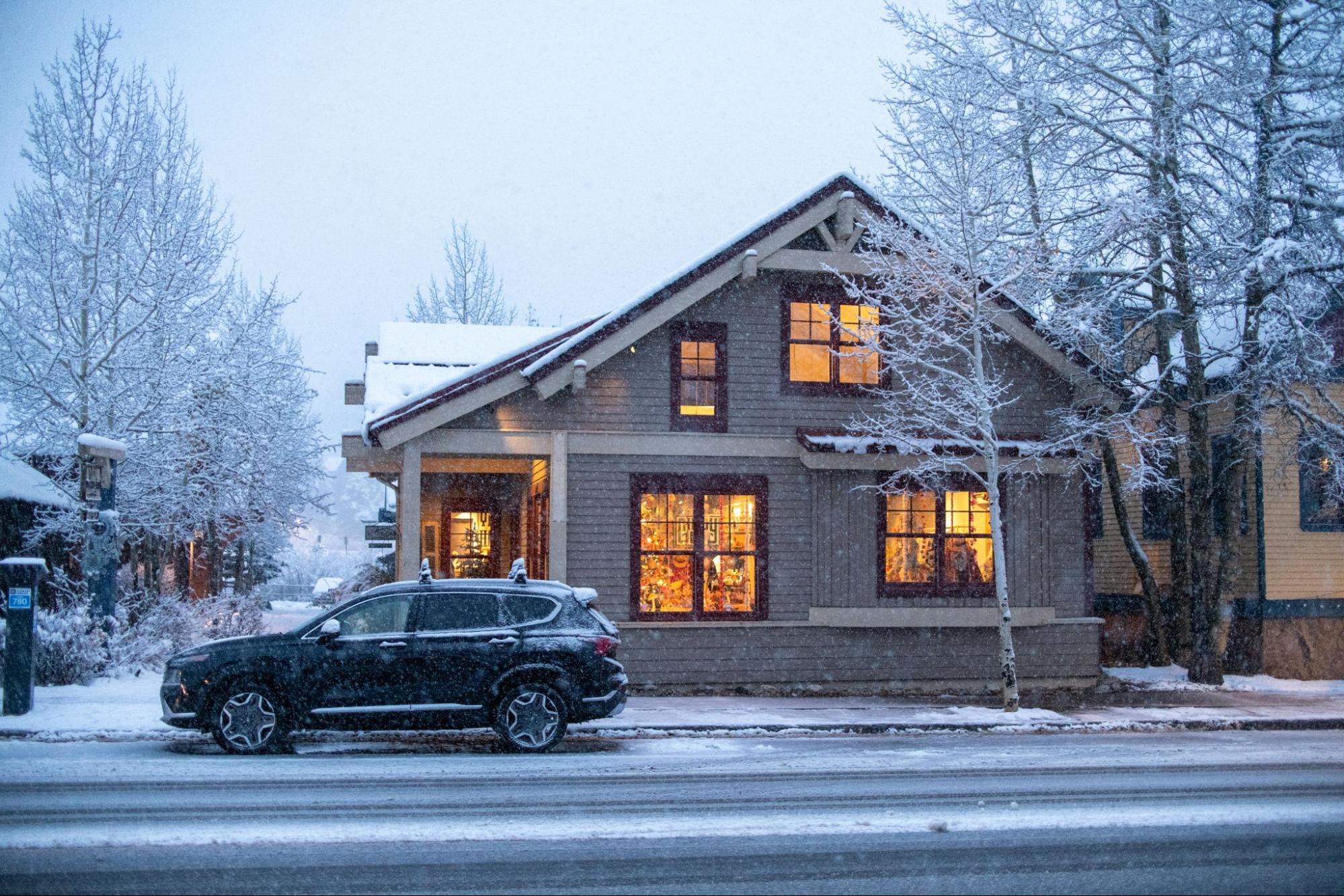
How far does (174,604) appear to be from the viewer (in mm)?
18484

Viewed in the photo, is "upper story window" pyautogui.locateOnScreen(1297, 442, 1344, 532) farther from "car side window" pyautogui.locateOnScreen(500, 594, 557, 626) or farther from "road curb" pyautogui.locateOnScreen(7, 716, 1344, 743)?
"car side window" pyautogui.locateOnScreen(500, 594, 557, 626)

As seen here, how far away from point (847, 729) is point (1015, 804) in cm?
498

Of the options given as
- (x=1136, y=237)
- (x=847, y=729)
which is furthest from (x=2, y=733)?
(x=1136, y=237)

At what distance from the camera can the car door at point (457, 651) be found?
1212 centimetres

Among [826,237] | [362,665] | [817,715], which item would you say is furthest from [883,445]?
[362,665]

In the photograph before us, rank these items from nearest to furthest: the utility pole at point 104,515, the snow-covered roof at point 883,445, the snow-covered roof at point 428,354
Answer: the utility pole at point 104,515 → the snow-covered roof at point 883,445 → the snow-covered roof at point 428,354

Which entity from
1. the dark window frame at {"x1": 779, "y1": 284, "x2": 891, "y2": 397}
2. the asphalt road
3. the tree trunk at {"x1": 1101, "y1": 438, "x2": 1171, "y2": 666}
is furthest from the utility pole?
the tree trunk at {"x1": 1101, "y1": 438, "x2": 1171, "y2": 666}

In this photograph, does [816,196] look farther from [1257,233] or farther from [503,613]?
[503,613]

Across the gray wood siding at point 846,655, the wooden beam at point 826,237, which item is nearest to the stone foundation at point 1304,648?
the gray wood siding at point 846,655

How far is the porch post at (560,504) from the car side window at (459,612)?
14.0ft

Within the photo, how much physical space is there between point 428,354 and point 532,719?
12.0 metres

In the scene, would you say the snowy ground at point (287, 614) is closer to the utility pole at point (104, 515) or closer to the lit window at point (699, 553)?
the utility pole at point (104, 515)

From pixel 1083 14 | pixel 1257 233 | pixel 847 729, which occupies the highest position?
pixel 1083 14

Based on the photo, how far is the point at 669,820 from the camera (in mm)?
8594
